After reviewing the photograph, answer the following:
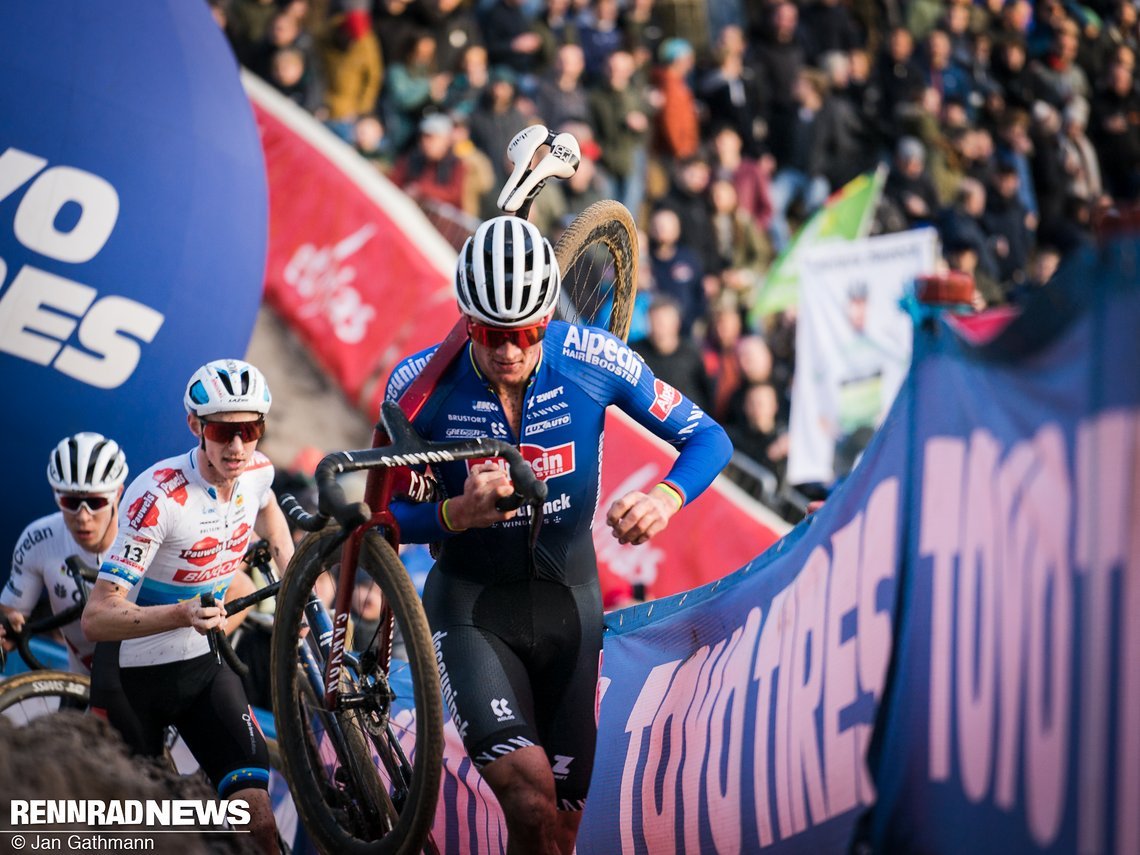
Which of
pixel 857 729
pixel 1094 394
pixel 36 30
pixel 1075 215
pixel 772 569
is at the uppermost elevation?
pixel 1075 215

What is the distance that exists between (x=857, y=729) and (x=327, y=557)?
2.37 meters

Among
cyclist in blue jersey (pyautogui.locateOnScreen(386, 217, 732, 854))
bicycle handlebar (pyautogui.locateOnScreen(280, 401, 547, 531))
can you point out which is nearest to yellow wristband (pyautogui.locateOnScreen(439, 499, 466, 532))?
cyclist in blue jersey (pyautogui.locateOnScreen(386, 217, 732, 854))

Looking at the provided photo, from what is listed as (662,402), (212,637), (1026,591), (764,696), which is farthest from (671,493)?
(212,637)

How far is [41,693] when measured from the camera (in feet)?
28.1

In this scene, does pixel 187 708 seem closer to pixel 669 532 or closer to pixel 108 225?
pixel 108 225

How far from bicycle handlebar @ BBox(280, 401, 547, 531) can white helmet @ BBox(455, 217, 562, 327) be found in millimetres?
523

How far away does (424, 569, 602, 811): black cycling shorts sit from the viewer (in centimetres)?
646

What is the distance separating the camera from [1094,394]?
14.4ft

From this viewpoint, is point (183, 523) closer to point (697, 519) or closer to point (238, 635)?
point (238, 635)

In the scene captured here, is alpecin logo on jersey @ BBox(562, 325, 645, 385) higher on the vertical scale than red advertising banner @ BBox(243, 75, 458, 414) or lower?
lower

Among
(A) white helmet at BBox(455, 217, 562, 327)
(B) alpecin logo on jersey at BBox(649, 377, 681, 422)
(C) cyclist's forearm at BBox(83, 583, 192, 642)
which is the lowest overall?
(C) cyclist's forearm at BBox(83, 583, 192, 642)

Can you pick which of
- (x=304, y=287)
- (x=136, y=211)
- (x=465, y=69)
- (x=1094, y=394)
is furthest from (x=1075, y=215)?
(x=1094, y=394)

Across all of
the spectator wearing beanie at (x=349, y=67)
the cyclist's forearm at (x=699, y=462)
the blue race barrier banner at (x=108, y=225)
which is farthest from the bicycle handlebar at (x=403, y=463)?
the spectator wearing beanie at (x=349, y=67)
